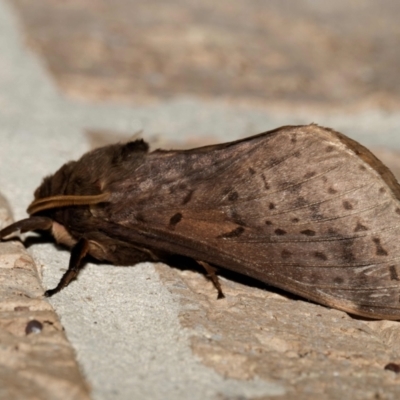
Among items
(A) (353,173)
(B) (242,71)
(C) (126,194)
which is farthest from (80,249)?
(B) (242,71)

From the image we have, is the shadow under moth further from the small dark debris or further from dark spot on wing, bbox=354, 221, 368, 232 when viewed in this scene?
the small dark debris

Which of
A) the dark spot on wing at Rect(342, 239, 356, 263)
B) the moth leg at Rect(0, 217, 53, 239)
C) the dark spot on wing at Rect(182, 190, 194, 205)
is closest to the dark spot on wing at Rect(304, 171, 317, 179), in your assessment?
the dark spot on wing at Rect(342, 239, 356, 263)

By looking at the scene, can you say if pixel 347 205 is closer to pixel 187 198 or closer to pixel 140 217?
pixel 187 198

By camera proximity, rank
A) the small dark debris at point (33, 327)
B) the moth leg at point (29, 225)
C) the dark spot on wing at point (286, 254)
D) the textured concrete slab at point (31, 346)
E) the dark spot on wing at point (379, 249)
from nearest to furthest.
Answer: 1. the textured concrete slab at point (31, 346)
2. the small dark debris at point (33, 327)
3. the dark spot on wing at point (379, 249)
4. the dark spot on wing at point (286, 254)
5. the moth leg at point (29, 225)

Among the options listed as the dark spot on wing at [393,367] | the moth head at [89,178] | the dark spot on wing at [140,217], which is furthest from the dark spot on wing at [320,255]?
the moth head at [89,178]

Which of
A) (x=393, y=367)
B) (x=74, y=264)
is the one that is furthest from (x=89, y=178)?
(x=393, y=367)

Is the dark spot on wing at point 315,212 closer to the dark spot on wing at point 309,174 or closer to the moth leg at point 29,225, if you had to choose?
the dark spot on wing at point 309,174
